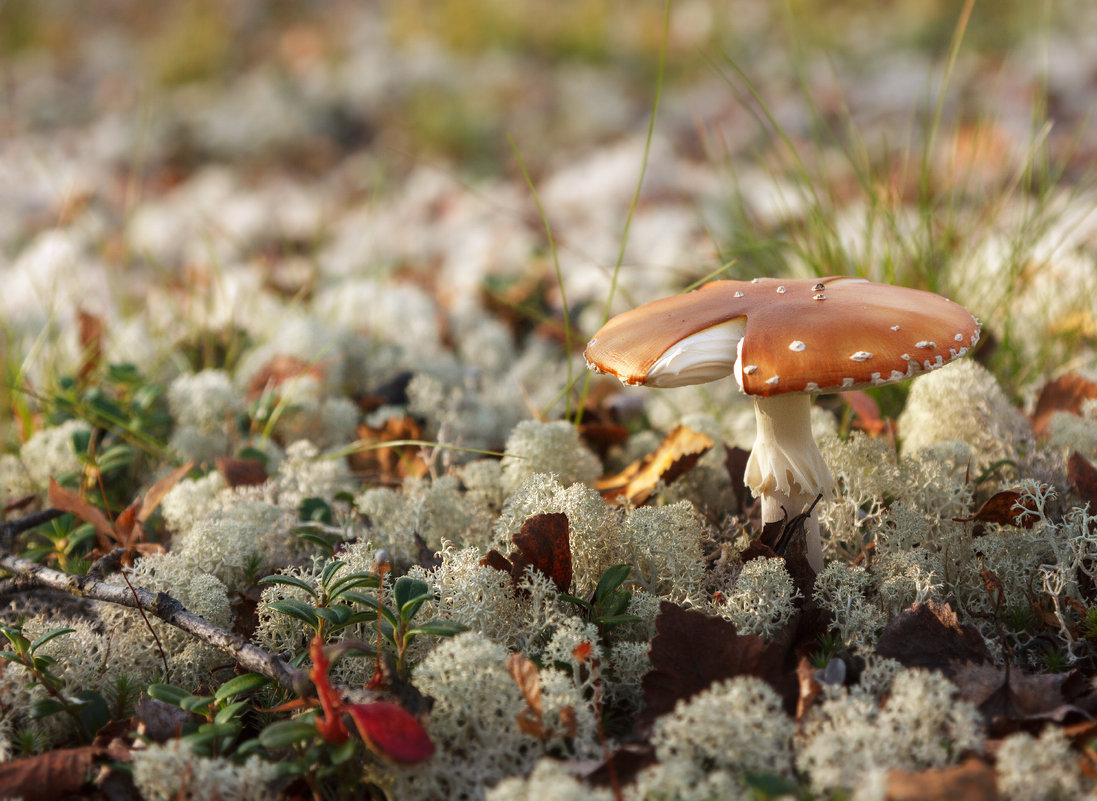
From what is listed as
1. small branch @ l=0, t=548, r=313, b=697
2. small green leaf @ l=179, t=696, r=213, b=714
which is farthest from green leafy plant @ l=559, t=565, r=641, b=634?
small green leaf @ l=179, t=696, r=213, b=714

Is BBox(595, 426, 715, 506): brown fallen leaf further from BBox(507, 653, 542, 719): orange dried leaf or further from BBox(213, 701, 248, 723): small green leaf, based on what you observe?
BBox(213, 701, 248, 723): small green leaf

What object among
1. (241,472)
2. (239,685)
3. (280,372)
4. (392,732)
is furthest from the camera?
(280,372)

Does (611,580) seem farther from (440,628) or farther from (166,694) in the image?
(166,694)

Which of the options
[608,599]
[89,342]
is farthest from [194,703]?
[89,342]

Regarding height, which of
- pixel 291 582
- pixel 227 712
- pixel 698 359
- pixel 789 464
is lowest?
pixel 227 712

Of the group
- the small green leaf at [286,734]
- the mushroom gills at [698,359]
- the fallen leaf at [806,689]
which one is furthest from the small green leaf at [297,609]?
the fallen leaf at [806,689]

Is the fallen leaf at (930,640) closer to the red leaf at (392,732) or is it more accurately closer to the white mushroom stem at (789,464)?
the white mushroom stem at (789,464)

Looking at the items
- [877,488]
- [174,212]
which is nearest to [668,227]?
[877,488]
